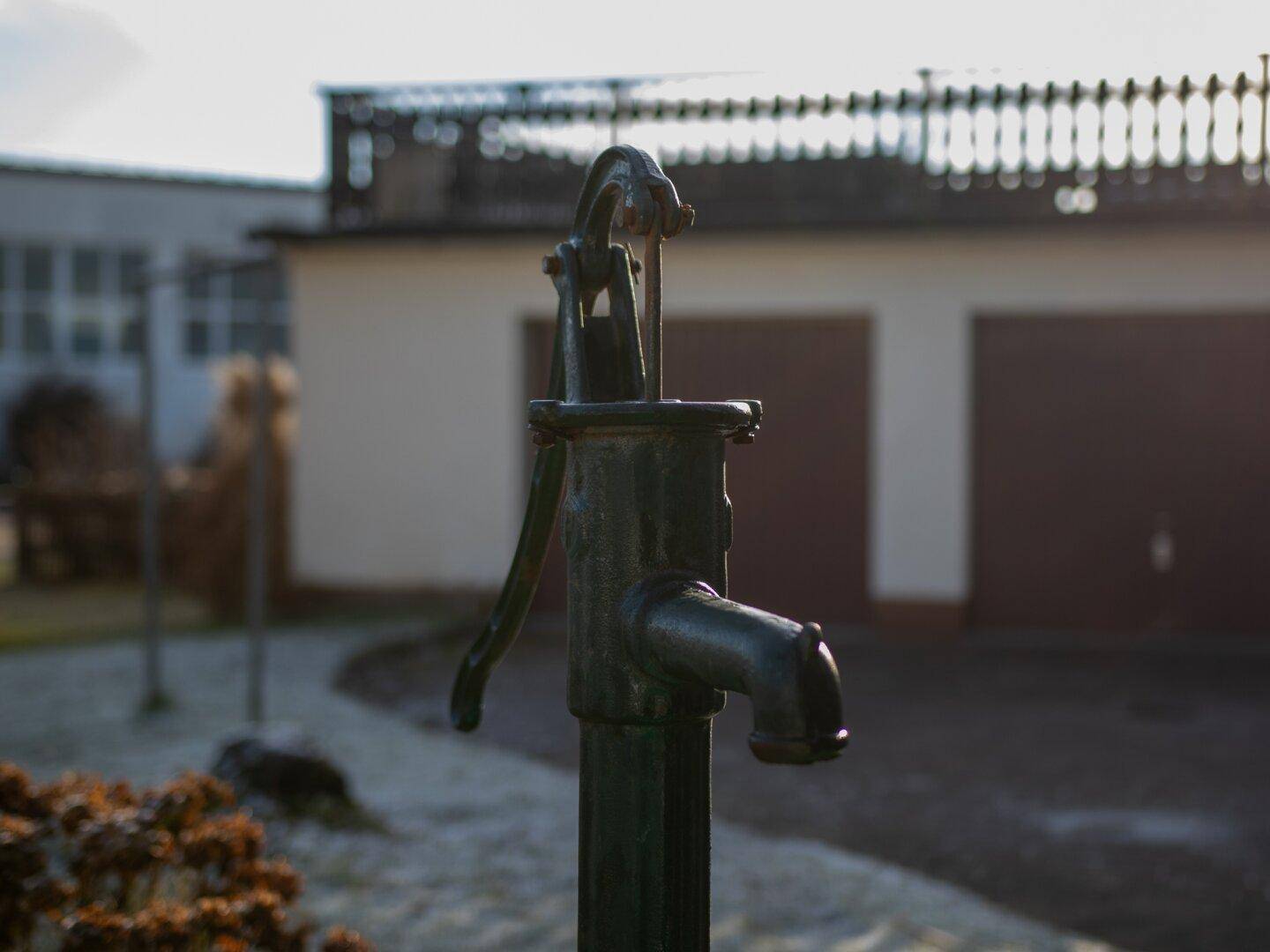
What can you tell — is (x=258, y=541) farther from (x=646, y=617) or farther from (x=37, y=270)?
(x=37, y=270)

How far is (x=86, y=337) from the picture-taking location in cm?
3172

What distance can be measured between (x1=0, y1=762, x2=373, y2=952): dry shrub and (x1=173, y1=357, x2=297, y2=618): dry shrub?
904 centimetres

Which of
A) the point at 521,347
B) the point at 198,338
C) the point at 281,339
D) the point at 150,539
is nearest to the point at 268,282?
the point at 150,539

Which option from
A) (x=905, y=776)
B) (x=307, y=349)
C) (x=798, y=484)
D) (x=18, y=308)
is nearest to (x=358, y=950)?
(x=905, y=776)

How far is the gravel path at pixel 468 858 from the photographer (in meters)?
4.44

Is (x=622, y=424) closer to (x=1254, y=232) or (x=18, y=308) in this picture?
(x=1254, y=232)

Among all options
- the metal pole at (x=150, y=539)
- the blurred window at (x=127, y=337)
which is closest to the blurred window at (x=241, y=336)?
the blurred window at (x=127, y=337)

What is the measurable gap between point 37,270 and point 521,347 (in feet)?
73.4

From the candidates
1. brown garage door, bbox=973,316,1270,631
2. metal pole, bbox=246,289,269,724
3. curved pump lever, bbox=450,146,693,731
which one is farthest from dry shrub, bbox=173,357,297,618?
curved pump lever, bbox=450,146,693,731

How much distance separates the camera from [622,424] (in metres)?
1.56

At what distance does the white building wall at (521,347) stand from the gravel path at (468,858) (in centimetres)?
383

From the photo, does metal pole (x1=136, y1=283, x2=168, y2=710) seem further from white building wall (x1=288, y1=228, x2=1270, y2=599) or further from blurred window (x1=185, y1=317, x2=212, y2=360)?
blurred window (x1=185, y1=317, x2=212, y2=360)

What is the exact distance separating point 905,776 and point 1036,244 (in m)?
5.25

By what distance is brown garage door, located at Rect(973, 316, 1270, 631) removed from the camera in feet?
36.1
